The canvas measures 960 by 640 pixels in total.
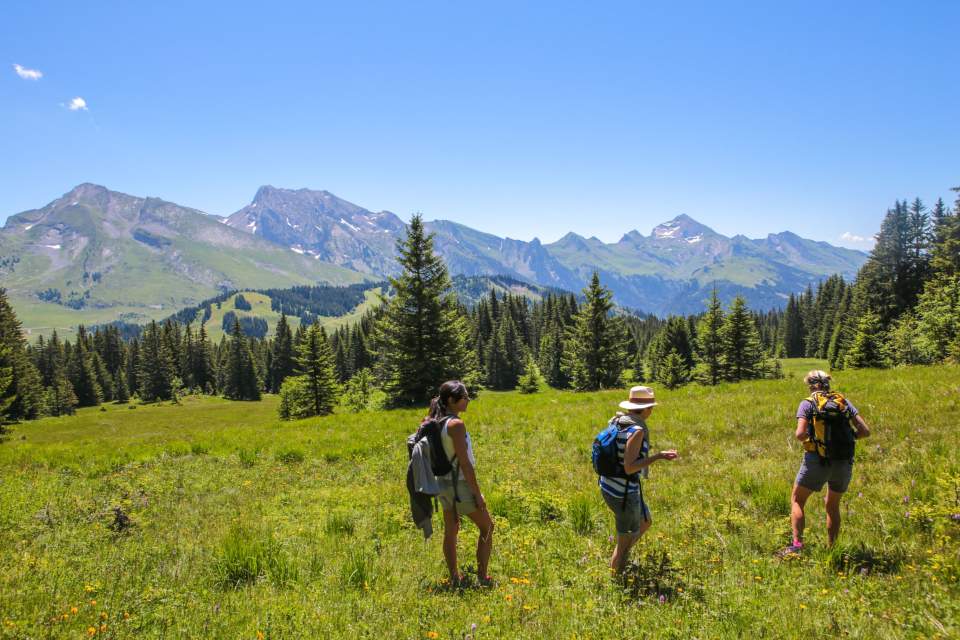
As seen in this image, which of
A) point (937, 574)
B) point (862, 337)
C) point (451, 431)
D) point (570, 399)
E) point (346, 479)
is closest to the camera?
point (937, 574)

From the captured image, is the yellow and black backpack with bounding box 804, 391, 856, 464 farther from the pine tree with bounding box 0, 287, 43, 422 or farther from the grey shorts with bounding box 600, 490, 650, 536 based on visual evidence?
the pine tree with bounding box 0, 287, 43, 422

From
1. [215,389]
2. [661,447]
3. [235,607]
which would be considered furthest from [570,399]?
[215,389]

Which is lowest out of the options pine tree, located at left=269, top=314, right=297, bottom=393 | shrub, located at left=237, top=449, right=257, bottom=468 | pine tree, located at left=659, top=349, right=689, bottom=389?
pine tree, located at left=269, top=314, right=297, bottom=393

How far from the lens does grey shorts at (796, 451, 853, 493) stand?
20.3 ft

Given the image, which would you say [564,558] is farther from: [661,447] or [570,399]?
[570,399]

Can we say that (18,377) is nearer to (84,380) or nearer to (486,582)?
(84,380)

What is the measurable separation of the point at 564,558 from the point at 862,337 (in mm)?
46674

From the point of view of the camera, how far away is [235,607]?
512cm

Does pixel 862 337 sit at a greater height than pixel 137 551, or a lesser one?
greater

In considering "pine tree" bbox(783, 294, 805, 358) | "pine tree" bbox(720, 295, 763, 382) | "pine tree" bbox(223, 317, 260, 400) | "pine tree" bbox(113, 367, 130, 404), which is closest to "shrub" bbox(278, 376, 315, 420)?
"pine tree" bbox(720, 295, 763, 382)

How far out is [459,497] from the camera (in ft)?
18.5

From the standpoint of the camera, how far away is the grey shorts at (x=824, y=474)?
6191 millimetres

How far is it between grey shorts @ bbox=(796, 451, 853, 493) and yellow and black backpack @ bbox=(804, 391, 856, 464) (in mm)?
95

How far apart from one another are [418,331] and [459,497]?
83.1 ft
